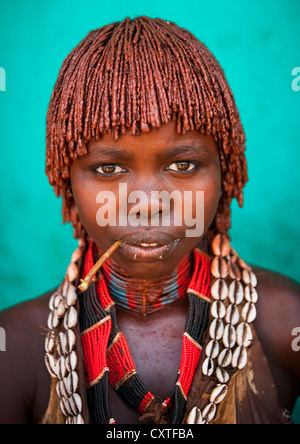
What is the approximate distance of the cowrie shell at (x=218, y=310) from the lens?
1444 mm

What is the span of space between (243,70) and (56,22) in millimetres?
742

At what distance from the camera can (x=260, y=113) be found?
84.9 inches

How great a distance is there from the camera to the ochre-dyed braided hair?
1.23 meters

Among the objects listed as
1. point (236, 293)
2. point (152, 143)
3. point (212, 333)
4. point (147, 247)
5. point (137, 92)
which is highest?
point (137, 92)

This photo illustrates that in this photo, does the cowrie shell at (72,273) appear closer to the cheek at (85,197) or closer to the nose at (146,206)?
the cheek at (85,197)

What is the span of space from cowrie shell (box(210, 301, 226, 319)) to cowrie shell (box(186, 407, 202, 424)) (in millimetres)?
236

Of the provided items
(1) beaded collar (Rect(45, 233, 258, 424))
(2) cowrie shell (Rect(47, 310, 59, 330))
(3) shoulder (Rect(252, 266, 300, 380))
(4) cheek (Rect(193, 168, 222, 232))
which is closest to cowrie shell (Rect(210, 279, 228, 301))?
(1) beaded collar (Rect(45, 233, 258, 424))

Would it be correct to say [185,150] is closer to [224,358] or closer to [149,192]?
[149,192]

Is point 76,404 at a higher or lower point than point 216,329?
lower

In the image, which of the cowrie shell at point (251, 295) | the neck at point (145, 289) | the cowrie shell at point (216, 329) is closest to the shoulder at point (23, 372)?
the neck at point (145, 289)

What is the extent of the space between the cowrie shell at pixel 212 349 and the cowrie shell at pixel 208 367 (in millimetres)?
12

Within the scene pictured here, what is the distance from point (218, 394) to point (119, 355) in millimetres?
265

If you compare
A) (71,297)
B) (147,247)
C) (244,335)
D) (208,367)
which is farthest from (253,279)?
(71,297)

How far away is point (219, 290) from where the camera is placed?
4.86 ft
